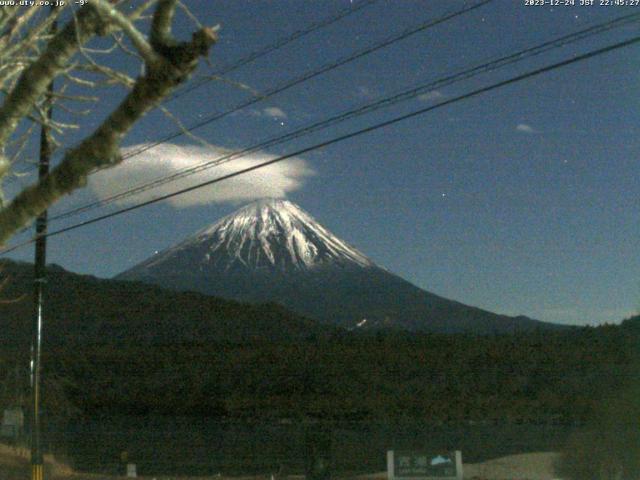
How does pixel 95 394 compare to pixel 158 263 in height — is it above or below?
below

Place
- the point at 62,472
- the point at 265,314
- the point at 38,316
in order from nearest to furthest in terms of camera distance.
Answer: the point at 38,316
the point at 62,472
the point at 265,314

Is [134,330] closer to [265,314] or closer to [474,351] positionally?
[265,314]

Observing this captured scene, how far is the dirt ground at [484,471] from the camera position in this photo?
2456 centimetres

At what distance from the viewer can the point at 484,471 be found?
81.7ft

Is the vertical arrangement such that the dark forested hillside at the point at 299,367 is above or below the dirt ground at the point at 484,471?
above

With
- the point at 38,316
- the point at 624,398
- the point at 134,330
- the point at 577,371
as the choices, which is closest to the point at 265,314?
the point at 134,330

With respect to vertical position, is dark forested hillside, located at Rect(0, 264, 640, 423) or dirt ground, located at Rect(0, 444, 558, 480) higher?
dark forested hillside, located at Rect(0, 264, 640, 423)

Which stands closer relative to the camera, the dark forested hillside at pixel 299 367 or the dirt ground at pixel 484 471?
the dirt ground at pixel 484 471

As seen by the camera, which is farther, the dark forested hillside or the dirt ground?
the dark forested hillside

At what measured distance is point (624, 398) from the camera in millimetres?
30578

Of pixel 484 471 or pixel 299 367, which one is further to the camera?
pixel 299 367

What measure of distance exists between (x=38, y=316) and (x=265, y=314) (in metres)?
48.9

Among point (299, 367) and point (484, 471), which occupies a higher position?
point (299, 367)

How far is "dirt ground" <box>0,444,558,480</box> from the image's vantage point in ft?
80.6
